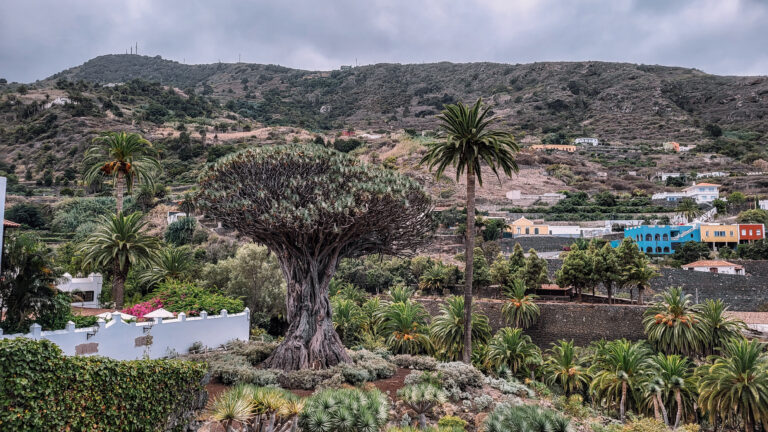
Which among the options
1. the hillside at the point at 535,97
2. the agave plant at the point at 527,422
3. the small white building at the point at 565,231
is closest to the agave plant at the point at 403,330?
the agave plant at the point at 527,422

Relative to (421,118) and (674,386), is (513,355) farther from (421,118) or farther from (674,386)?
(421,118)

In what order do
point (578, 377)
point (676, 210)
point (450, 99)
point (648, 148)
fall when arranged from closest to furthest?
point (578, 377) → point (676, 210) → point (648, 148) → point (450, 99)

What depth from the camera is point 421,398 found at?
13.1 metres

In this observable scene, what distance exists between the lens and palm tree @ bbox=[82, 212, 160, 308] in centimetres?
2320

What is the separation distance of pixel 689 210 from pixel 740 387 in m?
57.3

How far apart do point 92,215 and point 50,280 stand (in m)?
42.8

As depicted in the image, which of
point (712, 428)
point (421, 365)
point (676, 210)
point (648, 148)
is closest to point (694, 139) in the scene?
point (648, 148)

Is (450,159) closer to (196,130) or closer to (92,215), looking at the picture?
(92,215)

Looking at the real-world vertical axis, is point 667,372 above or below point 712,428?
above

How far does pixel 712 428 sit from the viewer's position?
74.9ft

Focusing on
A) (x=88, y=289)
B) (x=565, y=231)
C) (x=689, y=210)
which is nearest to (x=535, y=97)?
(x=689, y=210)

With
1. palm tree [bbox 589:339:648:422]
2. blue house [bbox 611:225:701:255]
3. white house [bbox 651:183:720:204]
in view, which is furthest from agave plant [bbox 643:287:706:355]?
white house [bbox 651:183:720:204]

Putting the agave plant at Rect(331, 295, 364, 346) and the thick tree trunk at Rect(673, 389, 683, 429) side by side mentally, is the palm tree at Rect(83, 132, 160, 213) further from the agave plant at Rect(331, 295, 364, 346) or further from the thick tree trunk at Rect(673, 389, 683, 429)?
the thick tree trunk at Rect(673, 389, 683, 429)

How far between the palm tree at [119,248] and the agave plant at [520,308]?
2019 cm
